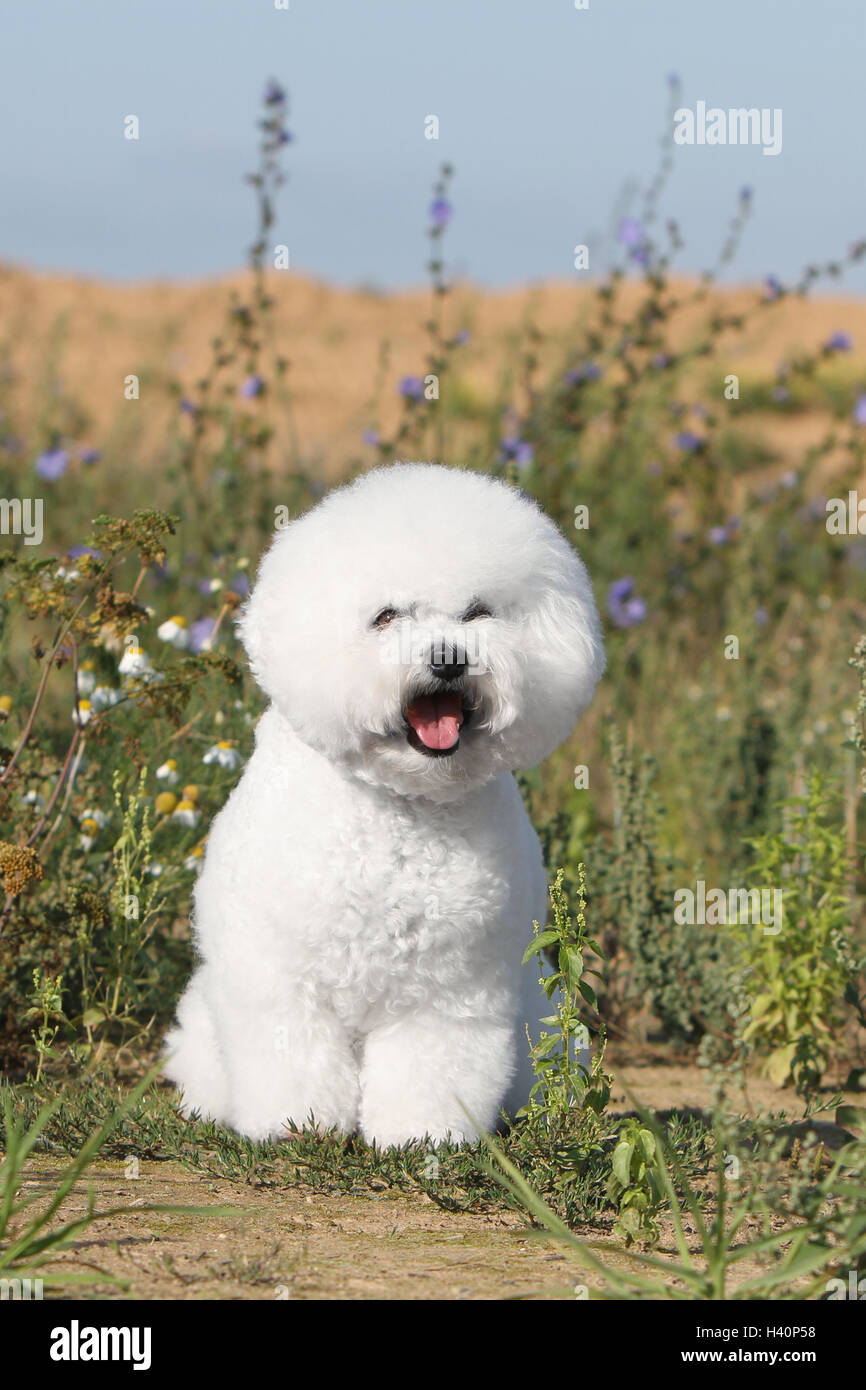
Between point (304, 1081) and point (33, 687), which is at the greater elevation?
point (33, 687)

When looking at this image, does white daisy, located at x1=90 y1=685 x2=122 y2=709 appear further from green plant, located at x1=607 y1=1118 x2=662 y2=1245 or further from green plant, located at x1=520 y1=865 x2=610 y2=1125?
green plant, located at x1=607 y1=1118 x2=662 y2=1245

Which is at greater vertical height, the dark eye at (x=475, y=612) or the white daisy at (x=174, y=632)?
the white daisy at (x=174, y=632)

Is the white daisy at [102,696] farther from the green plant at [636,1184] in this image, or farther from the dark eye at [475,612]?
the green plant at [636,1184]

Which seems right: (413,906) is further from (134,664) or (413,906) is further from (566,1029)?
(134,664)

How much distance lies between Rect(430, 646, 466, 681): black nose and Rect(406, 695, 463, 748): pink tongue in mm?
87

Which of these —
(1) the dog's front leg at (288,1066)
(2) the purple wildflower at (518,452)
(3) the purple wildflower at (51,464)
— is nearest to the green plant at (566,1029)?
(1) the dog's front leg at (288,1066)

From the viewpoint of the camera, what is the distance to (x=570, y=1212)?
325 cm

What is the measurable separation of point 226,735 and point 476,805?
161 cm

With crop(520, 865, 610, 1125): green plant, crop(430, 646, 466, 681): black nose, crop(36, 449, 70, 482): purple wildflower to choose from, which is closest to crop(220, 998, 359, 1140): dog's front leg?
crop(520, 865, 610, 1125): green plant

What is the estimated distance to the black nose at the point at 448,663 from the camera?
3.01m

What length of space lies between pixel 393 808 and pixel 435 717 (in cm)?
31

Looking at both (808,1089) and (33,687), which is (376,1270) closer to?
(808,1089)
